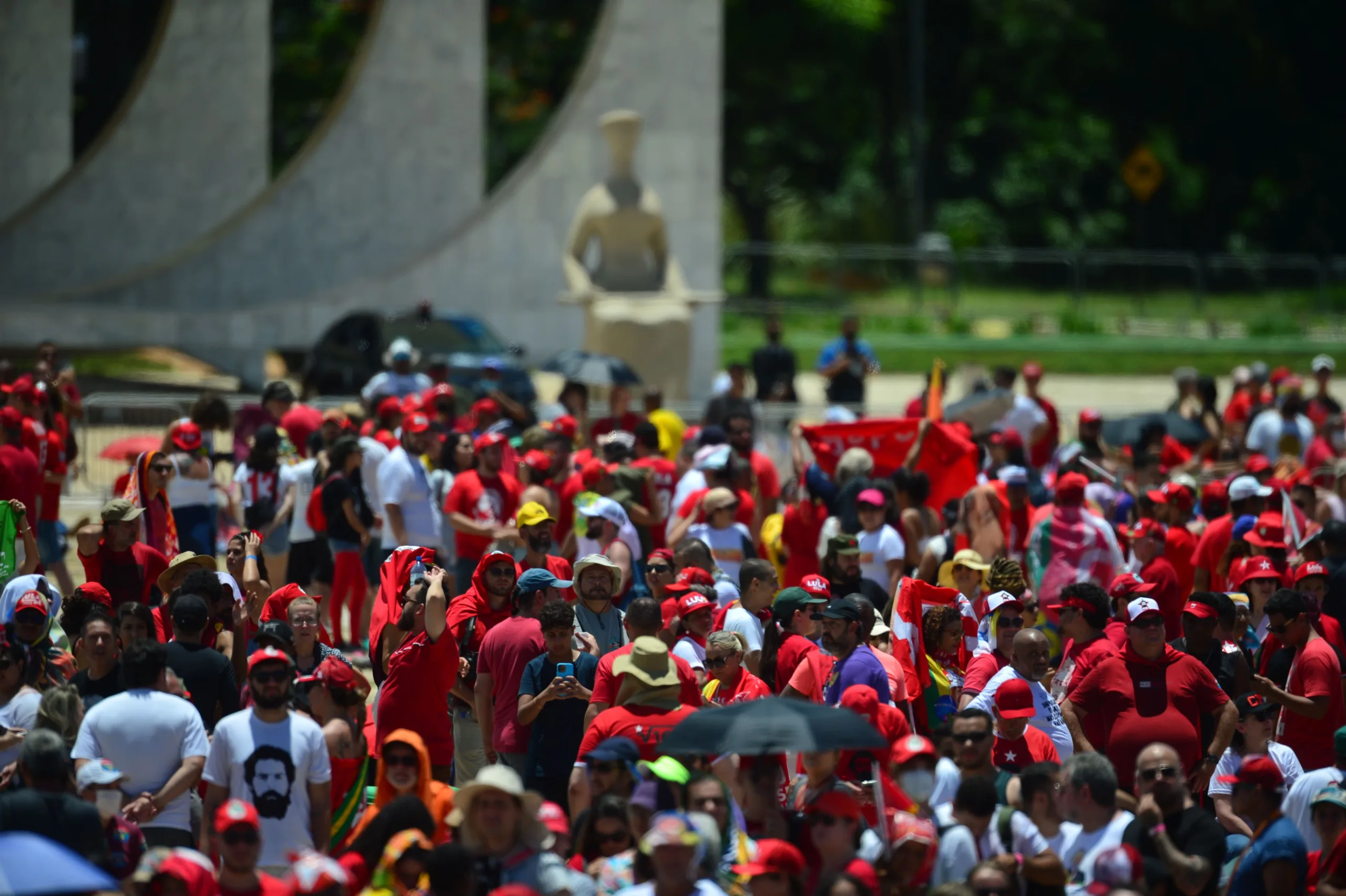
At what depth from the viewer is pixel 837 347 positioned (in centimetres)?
2003

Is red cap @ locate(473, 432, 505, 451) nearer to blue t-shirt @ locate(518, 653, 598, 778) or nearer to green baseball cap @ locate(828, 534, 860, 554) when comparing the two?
green baseball cap @ locate(828, 534, 860, 554)

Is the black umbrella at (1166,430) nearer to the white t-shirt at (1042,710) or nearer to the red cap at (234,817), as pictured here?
the white t-shirt at (1042,710)

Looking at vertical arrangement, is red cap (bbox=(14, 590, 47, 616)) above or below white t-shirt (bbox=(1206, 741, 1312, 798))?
above

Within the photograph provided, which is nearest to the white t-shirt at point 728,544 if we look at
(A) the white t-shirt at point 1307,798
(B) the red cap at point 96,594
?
(B) the red cap at point 96,594

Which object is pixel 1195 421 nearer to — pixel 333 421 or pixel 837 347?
pixel 837 347

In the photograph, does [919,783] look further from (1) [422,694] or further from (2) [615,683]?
(1) [422,694]

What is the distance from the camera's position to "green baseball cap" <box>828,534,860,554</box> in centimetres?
996

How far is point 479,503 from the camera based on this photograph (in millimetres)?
12039

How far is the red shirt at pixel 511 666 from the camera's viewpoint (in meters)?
8.36

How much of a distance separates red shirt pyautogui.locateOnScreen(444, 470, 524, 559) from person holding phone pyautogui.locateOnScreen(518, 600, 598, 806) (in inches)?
149

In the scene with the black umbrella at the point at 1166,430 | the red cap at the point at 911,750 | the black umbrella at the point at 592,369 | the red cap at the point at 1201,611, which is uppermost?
the black umbrella at the point at 592,369

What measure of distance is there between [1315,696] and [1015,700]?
5.61 feet

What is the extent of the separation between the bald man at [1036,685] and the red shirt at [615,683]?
1.22 metres

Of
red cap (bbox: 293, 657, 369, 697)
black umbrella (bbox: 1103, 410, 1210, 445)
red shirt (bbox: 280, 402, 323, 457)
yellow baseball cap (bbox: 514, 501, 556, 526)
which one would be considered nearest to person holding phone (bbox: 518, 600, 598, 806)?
red cap (bbox: 293, 657, 369, 697)
